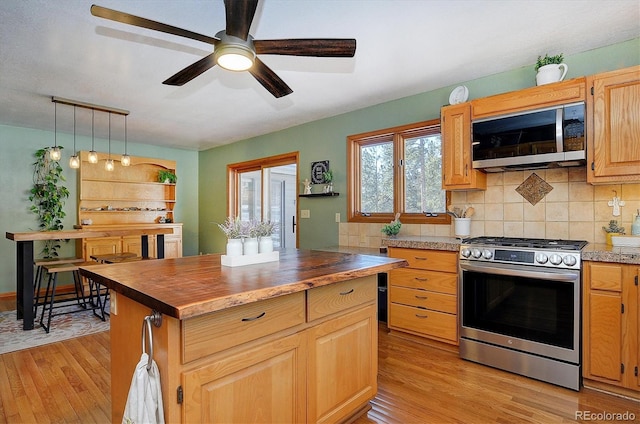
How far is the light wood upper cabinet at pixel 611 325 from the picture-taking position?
213 cm

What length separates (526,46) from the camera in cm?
261

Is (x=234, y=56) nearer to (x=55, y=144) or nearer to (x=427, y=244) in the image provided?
(x=427, y=244)

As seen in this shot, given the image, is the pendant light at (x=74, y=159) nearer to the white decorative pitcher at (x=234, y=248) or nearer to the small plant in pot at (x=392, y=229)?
the white decorative pitcher at (x=234, y=248)

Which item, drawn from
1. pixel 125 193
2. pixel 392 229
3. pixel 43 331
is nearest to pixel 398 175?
pixel 392 229

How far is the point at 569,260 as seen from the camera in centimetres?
227

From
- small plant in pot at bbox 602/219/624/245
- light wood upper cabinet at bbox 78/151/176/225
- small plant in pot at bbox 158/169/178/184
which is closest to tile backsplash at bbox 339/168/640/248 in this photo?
small plant in pot at bbox 602/219/624/245

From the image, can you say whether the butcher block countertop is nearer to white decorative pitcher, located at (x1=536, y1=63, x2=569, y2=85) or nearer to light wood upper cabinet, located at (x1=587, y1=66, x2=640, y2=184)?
light wood upper cabinet, located at (x1=587, y1=66, x2=640, y2=184)

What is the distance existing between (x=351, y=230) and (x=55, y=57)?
331cm

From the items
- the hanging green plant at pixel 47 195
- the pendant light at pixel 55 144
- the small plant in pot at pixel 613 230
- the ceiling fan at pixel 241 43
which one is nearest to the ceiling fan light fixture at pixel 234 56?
the ceiling fan at pixel 241 43

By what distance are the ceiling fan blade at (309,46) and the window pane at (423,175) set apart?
1968 mm

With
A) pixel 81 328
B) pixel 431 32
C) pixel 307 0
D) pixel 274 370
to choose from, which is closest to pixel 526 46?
pixel 431 32

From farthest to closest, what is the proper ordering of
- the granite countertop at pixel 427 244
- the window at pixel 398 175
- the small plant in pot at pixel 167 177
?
the small plant in pot at pixel 167 177 → the window at pixel 398 175 → the granite countertop at pixel 427 244

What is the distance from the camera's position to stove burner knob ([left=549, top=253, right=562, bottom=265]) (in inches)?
90.6

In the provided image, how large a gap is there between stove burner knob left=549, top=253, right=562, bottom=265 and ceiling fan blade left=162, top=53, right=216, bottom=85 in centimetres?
255
